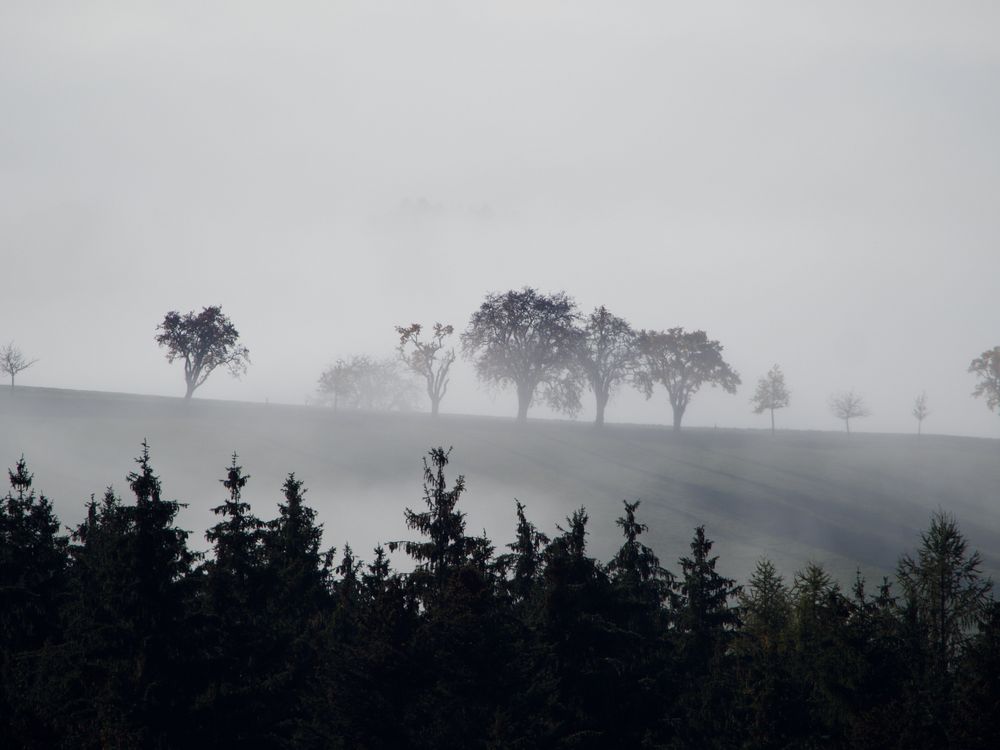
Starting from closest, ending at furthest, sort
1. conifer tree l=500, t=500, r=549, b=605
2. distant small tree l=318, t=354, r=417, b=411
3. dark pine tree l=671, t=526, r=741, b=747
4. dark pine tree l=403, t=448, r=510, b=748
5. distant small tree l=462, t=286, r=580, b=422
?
dark pine tree l=403, t=448, r=510, b=748 < dark pine tree l=671, t=526, r=741, b=747 < conifer tree l=500, t=500, r=549, b=605 < distant small tree l=462, t=286, r=580, b=422 < distant small tree l=318, t=354, r=417, b=411

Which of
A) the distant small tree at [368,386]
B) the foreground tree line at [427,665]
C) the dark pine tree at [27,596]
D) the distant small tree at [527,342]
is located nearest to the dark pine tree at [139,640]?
the foreground tree line at [427,665]

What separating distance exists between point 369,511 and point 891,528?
4018 centimetres

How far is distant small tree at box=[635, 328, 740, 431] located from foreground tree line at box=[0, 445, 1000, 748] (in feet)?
266

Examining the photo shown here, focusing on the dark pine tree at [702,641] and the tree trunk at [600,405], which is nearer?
the dark pine tree at [702,641]

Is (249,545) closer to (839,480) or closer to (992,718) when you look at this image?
(992,718)

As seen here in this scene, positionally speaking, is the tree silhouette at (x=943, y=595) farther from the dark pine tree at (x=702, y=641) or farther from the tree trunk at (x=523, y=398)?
the tree trunk at (x=523, y=398)

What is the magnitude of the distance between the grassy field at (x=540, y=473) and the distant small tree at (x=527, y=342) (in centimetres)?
632

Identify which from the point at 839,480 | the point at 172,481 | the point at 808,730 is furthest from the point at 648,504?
the point at 808,730

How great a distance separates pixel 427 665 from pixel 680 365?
9395 cm

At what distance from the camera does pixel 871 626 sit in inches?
1053

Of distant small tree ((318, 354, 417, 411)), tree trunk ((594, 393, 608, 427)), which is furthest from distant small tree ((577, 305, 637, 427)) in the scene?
distant small tree ((318, 354, 417, 411))

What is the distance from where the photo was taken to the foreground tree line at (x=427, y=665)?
20484 mm

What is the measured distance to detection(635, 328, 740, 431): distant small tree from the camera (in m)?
110

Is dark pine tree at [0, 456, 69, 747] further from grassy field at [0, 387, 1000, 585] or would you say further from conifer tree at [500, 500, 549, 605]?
grassy field at [0, 387, 1000, 585]
